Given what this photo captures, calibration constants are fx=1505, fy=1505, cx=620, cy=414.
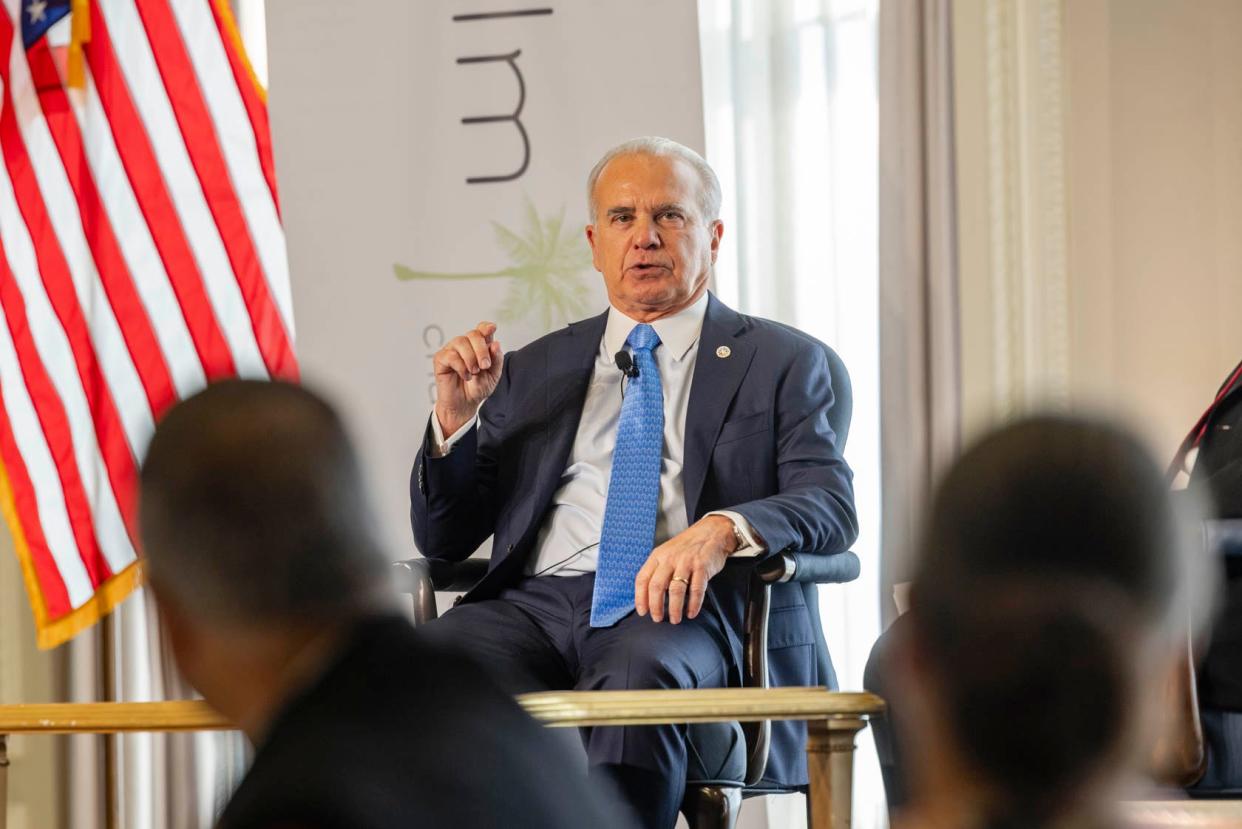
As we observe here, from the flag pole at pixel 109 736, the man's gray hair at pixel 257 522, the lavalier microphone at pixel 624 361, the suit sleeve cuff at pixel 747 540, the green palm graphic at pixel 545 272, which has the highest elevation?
the green palm graphic at pixel 545 272

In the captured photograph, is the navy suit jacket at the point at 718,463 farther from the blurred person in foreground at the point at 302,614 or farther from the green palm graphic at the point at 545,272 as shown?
the blurred person in foreground at the point at 302,614

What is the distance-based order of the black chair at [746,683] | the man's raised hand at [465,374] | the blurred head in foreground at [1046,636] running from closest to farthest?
the blurred head in foreground at [1046,636]
the black chair at [746,683]
the man's raised hand at [465,374]

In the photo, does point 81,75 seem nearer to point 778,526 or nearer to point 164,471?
point 778,526

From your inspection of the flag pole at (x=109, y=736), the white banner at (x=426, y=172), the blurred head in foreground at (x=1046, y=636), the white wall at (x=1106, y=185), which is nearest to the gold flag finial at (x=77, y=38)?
the white banner at (x=426, y=172)

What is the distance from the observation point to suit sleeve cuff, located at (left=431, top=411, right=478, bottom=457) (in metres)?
2.78

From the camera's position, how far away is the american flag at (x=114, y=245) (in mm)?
4238

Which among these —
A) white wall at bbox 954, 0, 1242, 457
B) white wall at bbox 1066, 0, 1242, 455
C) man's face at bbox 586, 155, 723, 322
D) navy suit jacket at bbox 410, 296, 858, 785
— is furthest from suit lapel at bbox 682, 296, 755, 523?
white wall at bbox 1066, 0, 1242, 455

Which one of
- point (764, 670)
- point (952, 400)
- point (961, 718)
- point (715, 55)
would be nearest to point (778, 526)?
point (764, 670)

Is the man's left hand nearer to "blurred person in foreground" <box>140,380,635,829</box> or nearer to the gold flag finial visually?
"blurred person in foreground" <box>140,380,635,829</box>

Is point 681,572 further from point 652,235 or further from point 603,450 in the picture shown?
point 652,235

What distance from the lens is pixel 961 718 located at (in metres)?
0.74

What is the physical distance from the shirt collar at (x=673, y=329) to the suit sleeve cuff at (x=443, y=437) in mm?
346

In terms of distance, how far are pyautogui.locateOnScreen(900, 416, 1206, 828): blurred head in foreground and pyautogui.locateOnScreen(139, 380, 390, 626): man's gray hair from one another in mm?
408

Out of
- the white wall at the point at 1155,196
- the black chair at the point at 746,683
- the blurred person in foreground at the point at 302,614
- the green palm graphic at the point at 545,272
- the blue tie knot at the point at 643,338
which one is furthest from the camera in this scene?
the green palm graphic at the point at 545,272
